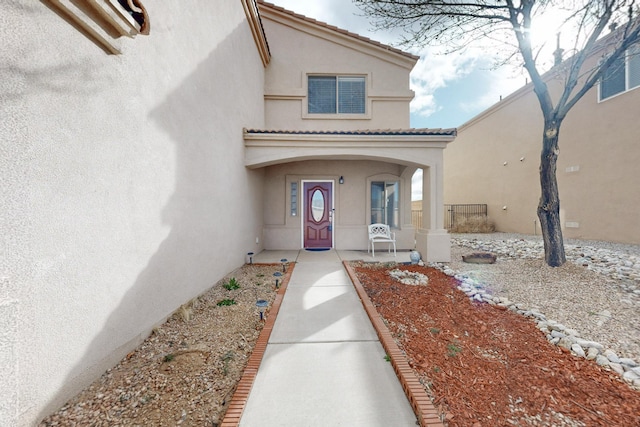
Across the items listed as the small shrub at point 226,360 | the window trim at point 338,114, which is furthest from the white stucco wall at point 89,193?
the window trim at point 338,114

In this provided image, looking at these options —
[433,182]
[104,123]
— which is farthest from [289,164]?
[104,123]

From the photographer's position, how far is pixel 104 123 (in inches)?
84.0

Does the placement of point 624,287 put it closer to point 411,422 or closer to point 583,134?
point 411,422

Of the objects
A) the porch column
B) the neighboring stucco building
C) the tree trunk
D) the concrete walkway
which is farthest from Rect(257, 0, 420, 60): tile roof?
the concrete walkway

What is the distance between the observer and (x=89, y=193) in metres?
2.00

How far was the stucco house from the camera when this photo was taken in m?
1.55

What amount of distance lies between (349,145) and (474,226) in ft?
33.1

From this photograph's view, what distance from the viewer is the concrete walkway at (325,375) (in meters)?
1.79

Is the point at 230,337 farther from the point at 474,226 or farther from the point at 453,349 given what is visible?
the point at 474,226

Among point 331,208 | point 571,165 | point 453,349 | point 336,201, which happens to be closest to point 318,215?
point 331,208

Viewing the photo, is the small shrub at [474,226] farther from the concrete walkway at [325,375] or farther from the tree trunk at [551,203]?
the concrete walkway at [325,375]

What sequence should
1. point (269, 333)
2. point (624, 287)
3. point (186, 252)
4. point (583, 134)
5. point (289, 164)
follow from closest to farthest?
point (269, 333)
point (186, 252)
point (624, 287)
point (289, 164)
point (583, 134)

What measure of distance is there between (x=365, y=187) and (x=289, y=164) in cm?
263

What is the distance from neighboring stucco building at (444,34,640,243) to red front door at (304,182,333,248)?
23.9 ft
